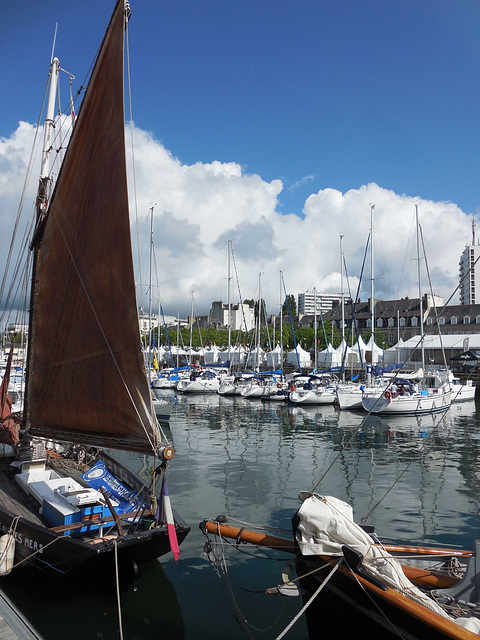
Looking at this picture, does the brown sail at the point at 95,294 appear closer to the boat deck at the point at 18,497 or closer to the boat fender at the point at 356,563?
the boat deck at the point at 18,497

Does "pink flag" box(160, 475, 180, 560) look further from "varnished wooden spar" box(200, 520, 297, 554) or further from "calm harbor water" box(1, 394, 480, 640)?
"calm harbor water" box(1, 394, 480, 640)

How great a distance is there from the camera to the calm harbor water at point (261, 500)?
8.30 metres

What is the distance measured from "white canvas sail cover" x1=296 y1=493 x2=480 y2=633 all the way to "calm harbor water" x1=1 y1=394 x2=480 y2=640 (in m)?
2.08

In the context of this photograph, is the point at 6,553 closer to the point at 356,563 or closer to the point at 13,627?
the point at 13,627

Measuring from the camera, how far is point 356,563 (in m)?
6.26

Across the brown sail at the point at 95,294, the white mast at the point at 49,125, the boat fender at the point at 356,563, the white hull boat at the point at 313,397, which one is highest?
the white mast at the point at 49,125

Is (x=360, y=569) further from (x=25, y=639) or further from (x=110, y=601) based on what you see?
(x=110, y=601)

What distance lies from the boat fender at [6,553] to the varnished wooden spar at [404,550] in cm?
411

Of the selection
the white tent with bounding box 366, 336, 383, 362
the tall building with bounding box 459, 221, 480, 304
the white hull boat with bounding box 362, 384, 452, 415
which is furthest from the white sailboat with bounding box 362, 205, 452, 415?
the tall building with bounding box 459, 221, 480, 304

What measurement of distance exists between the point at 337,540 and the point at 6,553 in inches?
263

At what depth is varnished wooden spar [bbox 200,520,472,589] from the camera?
270 inches

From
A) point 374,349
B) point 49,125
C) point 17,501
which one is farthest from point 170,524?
point 374,349

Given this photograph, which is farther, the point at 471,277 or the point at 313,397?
the point at 471,277

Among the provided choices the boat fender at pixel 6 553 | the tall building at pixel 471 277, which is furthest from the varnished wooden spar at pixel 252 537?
the tall building at pixel 471 277
